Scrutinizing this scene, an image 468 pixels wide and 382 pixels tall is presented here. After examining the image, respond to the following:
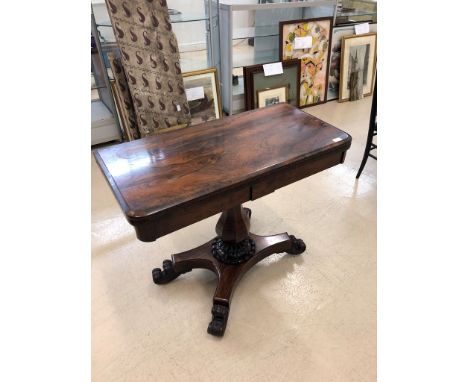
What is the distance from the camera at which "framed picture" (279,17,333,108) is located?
2.85 metres

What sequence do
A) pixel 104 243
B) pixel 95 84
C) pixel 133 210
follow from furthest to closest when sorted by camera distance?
pixel 95 84 → pixel 104 243 → pixel 133 210

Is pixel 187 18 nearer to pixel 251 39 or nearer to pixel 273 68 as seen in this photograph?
pixel 251 39

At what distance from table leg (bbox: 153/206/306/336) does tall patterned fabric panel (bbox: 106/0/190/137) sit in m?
1.35

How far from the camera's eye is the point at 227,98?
116 inches

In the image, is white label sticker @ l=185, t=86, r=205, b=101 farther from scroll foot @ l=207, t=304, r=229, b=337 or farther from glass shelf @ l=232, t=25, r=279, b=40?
scroll foot @ l=207, t=304, r=229, b=337

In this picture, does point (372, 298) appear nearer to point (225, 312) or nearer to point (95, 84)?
point (225, 312)

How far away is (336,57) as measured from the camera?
3.26 meters

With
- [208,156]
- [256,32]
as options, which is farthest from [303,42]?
[208,156]

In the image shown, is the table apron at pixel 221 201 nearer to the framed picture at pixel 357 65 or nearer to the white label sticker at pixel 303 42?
the white label sticker at pixel 303 42

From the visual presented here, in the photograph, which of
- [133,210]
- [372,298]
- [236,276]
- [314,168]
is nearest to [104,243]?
[236,276]

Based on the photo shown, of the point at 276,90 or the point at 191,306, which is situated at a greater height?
the point at 276,90

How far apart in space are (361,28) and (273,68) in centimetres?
113

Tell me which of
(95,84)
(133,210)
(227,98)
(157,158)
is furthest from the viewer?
(227,98)

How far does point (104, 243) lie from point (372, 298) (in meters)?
1.42
